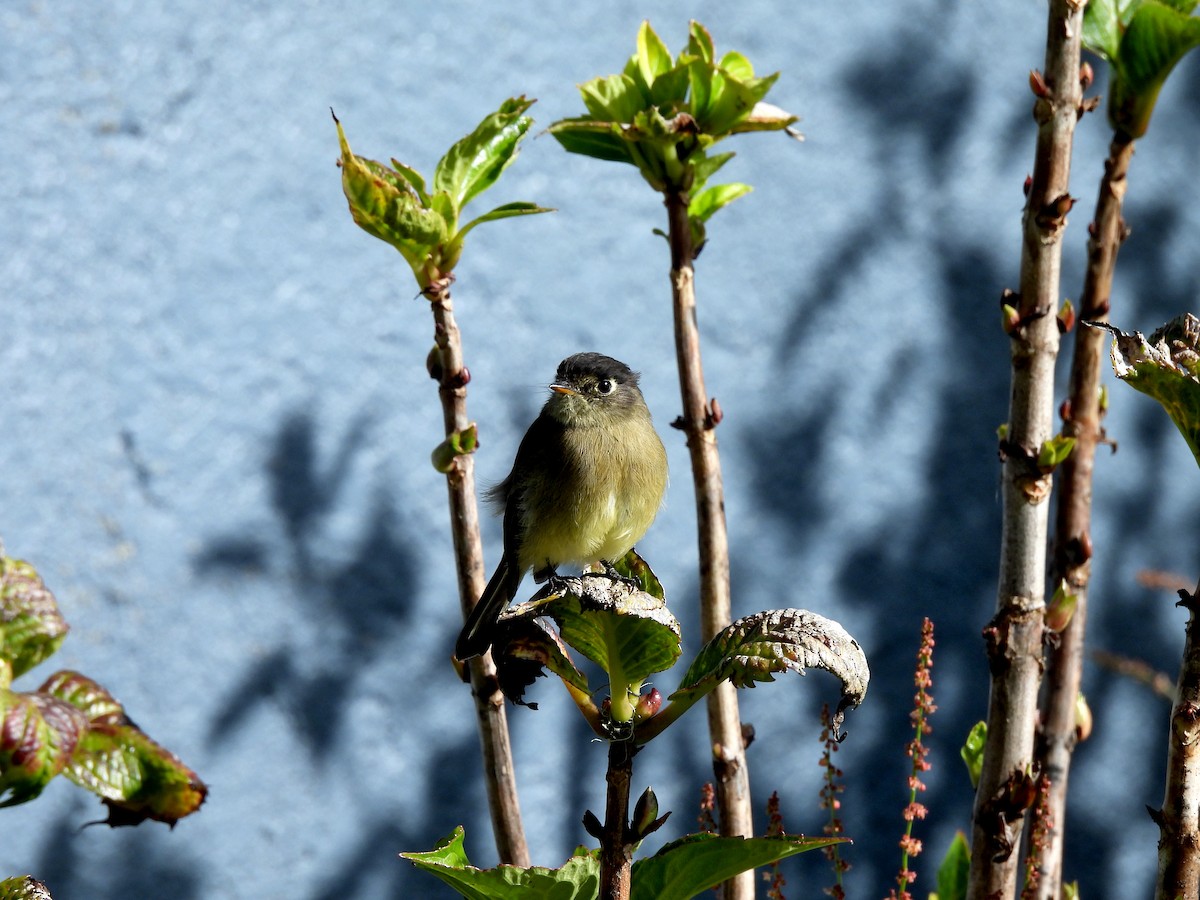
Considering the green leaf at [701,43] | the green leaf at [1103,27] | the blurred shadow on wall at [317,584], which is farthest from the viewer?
the blurred shadow on wall at [317,584]

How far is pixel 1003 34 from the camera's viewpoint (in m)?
3.42

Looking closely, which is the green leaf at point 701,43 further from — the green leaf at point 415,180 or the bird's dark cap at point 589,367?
the bird's dark cap at point 589,367

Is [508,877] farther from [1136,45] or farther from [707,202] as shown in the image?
[1136,45]

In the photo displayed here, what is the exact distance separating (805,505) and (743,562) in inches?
8.9

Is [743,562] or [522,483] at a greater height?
[743,562]

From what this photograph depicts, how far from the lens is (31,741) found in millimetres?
1331

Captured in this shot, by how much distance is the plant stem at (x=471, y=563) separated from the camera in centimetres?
159

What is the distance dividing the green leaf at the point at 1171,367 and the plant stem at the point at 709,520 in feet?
2.18

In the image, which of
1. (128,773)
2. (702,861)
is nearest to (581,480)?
(128,773)

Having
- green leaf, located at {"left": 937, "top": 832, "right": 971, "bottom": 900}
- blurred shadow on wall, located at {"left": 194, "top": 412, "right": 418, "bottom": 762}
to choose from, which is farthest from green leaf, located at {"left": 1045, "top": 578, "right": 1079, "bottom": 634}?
blurred shadow on wall, located at {"left": 194, "top": 412, "right": 418, "bottom": 762}

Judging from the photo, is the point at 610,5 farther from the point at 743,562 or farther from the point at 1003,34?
the point at 743,562

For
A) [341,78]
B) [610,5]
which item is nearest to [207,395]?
[341,78]

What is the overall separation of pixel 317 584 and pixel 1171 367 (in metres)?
2.35

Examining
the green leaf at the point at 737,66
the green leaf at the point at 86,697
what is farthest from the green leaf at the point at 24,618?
the green leaf at the point at 737,66
